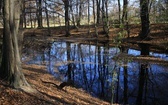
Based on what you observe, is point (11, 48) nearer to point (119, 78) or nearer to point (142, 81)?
point (119, 78)

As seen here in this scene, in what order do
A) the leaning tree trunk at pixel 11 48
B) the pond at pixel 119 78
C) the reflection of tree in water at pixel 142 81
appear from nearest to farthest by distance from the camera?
the leaning tree trunk at pixel 11 48, the pond at pixel 119 78, the reflection of tree in water at pixel 142 81

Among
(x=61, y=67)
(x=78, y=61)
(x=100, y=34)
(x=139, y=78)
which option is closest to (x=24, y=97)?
(x=139, y=78)

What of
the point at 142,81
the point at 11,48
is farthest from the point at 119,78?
the point at 11,48

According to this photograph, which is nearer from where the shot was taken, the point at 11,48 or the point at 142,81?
the point at 11,48

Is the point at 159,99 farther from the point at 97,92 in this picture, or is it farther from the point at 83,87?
the point at 83,87

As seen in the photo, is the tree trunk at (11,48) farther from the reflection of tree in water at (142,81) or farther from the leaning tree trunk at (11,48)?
the reflection of tree in water at (142,81)

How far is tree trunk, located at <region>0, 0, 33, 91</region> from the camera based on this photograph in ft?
25.7

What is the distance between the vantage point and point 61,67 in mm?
18203

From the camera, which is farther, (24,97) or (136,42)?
(136,42)

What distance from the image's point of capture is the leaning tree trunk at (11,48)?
7828 mm

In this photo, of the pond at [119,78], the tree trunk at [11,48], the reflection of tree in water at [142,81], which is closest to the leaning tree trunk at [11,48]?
the tree trunk at [11,48]

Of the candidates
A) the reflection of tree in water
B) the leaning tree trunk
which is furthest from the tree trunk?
the reflection of tree in water

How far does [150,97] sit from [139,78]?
9.55 ft

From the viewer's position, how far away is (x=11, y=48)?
312 inches
